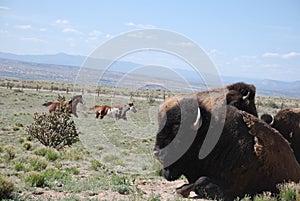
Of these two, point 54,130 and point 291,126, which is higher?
point 291,126

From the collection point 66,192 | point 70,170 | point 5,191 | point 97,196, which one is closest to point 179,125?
point 97,196

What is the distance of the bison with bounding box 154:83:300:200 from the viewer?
7.48 metres

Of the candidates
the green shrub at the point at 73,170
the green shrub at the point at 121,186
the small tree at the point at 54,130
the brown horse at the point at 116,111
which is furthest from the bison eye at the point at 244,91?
the brown horse at the point at 116,111

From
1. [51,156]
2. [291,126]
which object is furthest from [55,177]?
[291,126]

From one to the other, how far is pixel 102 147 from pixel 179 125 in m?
10.2

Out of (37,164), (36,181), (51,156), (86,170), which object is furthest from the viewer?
(51,156)

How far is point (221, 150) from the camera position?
767cm

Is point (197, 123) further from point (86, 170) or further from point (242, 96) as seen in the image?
point (86, 170)

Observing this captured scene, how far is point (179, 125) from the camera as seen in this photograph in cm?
753

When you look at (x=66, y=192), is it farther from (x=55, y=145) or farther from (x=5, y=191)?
(x=55, y=145)

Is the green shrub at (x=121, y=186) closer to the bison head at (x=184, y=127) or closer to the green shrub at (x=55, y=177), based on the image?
the bison head at (x=184, y=127)

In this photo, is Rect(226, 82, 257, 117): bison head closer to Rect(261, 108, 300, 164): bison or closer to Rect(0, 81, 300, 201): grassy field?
Rect(261, 108, 300, 164): bison

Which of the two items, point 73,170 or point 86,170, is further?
point 86,170

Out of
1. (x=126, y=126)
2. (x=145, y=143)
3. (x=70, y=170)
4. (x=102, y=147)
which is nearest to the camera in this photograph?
(x=70, y=170)
